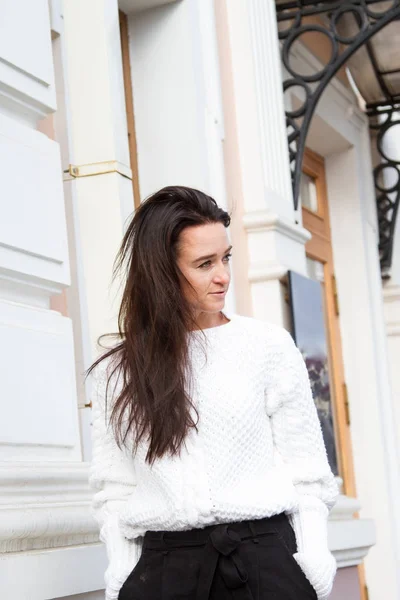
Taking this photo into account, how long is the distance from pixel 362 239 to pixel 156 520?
5.56 meters

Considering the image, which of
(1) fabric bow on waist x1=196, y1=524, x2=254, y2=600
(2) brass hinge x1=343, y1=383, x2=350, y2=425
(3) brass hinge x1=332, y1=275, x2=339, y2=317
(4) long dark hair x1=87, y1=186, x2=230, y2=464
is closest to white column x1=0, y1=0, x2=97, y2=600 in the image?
(4) long dark hair x1=87, y1=186, x2=230, y2=464

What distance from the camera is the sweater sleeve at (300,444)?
2482mm

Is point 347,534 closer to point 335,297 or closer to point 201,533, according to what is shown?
point 335,297

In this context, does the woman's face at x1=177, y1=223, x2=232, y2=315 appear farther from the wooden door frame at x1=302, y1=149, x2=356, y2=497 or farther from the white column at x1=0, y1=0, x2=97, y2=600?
the wooden door frame at x1=302, y1=149, x2=356, y2=497

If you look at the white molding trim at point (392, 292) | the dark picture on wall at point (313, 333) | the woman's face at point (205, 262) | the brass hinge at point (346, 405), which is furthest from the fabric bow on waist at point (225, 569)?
the white molding trim at point (392, 292)

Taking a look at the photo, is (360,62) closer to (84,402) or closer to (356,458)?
(356,458)

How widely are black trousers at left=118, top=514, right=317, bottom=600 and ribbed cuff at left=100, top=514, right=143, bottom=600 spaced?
4 cm

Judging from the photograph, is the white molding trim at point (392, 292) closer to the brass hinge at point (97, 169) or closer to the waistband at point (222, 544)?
the brass hinge at point (97, 169)

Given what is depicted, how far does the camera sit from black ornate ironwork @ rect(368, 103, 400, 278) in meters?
7.98

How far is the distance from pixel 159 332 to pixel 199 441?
0.78ft

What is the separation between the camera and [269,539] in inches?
94.8

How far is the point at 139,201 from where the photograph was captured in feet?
16.3

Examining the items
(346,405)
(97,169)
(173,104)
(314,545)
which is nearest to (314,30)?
(173,104)

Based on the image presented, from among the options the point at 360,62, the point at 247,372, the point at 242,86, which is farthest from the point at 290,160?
the point at 247,372
